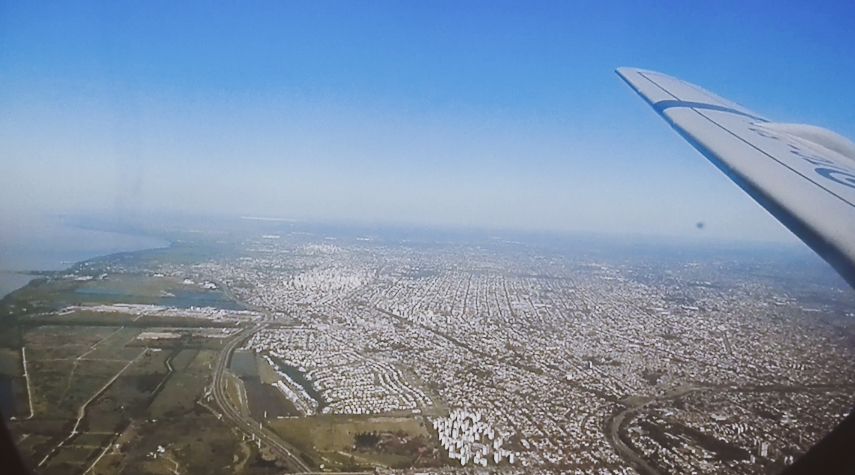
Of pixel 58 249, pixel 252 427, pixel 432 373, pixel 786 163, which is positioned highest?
pixel 786 163

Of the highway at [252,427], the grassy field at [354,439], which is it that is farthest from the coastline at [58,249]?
the grassy field at [354,439]

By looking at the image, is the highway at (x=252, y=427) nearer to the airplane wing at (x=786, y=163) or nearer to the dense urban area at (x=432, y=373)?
the dense urban area at (x=432, y=373)

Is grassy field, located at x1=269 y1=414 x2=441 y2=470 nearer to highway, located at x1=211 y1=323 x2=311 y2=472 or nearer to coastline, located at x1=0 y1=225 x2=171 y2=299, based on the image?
highway, located at x1=211 y1=323 x2=311 y2=472

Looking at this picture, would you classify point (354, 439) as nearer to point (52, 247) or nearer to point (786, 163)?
point (786, 163)

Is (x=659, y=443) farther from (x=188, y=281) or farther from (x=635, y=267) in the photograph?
(x=635, y=267)

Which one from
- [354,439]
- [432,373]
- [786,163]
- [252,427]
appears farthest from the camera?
[432,373]

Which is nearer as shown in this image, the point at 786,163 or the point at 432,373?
the point at 786,163

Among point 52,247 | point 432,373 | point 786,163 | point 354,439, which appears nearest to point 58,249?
point 52,247

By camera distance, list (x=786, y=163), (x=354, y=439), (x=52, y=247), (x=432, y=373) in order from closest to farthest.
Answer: (x=786, y=163), (x=354, y=439), (x=432, y=373), (x=52, y=247)
